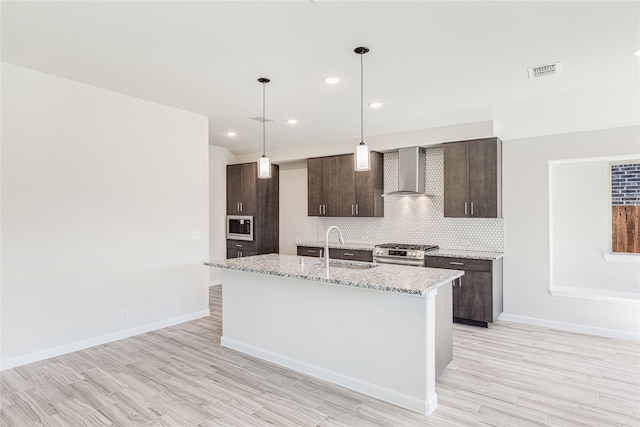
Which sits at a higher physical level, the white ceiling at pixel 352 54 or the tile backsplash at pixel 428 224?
the white ceiling at pixel 352 54

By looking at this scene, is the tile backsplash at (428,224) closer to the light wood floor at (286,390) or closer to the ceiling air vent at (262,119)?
the light wood floor at (286,390)

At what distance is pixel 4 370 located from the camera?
10.5 ft

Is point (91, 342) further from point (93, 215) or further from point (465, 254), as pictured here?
point (465, 254)

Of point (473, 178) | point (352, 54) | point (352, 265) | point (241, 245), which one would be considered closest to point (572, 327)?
point (473, 178)

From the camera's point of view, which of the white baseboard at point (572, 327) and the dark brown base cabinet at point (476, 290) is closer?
the white baseboard at point (572, 327)

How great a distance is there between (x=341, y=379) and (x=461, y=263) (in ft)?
7.76

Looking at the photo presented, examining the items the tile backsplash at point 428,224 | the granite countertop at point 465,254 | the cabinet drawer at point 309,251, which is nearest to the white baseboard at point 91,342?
the cabinet drawer at point 309,251

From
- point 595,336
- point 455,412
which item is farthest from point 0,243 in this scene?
point 595,336

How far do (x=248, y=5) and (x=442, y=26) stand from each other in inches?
53.5

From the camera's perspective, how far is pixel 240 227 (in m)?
6.94

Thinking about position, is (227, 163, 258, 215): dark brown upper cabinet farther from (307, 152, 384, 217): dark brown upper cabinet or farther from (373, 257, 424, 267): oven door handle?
(373, 257, 424, 267): oven door handle

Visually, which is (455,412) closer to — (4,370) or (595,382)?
Result: (595,382)

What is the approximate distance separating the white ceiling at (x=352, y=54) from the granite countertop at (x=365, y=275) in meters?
1.82

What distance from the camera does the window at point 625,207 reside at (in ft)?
14.5
